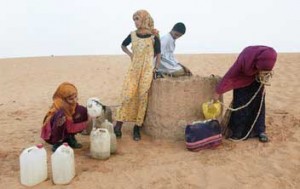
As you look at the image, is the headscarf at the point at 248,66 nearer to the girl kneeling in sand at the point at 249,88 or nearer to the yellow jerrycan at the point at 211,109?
the girl kneeling in sand at the point at 249,88

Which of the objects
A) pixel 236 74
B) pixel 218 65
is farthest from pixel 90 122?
pixel 218 65

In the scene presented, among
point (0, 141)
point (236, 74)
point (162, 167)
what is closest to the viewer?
point (162, 167)

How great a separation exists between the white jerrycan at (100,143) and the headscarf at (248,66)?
4.74ft

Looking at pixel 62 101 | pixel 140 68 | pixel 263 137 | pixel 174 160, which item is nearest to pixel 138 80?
pixel 140 68

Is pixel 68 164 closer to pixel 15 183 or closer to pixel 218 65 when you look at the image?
pixel 15 183

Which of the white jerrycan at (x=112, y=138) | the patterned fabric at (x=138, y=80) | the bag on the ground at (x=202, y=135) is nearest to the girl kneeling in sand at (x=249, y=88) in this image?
the bag on the ground at (x=202, y=135)

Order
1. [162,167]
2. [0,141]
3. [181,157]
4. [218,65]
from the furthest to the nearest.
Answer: [218,65] < [0,141] < [181,157] < [162,167]

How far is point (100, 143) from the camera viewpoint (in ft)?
14.5

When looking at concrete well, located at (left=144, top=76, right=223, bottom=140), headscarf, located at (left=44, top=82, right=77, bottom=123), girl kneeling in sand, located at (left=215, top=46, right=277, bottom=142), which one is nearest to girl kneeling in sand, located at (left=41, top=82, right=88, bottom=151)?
headscarf, located at (left=44, top=82, right=77, bottom=123)

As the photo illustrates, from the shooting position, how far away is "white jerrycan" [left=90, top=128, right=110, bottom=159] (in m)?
4.39

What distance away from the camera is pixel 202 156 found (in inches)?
180

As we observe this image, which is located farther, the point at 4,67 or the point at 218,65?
the point at 4,67

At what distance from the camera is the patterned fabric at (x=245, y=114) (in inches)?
197

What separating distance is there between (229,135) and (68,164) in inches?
85.3
